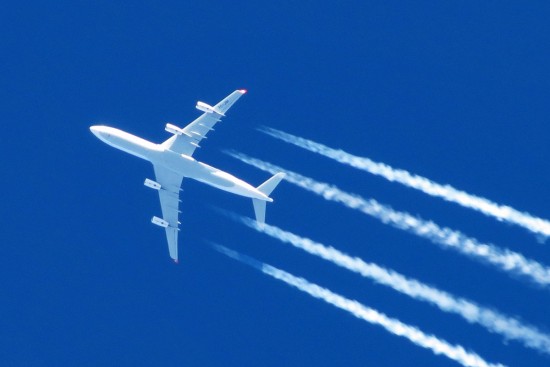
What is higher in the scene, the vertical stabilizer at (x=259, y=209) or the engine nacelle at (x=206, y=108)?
the engine nacelle at (x=206, y=108)

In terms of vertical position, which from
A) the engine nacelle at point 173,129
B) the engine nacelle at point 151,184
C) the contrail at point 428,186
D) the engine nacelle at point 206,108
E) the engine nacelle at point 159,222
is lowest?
the engine nacelle at point 159,222

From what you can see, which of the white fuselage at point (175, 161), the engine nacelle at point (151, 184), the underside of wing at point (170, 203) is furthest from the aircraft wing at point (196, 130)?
the engine nacelle at point (151, 184)

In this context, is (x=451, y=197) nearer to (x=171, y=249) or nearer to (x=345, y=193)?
(x=345, y=193)

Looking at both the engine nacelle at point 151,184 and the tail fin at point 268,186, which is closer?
the tail fin at point 268,186

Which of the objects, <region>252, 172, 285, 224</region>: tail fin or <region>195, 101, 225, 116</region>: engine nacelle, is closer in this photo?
<region>252, 172, 285, 224</region>: tail fin

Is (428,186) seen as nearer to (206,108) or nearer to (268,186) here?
(268,186)

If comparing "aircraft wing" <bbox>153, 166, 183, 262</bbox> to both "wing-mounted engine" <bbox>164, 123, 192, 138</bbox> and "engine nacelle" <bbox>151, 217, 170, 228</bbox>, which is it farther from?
"wing-mounted engine" <bbox>164, 123, 192, 138</bbox>

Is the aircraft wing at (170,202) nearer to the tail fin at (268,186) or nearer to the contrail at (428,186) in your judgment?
the tail fin at (268,186)

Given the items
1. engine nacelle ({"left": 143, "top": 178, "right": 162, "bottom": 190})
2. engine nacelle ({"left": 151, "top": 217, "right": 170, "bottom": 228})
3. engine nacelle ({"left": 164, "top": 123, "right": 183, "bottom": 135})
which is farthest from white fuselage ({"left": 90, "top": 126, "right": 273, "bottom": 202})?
engine nacelle ({"left": 151, "top": 217, "right": 170, "bottom": 228})
